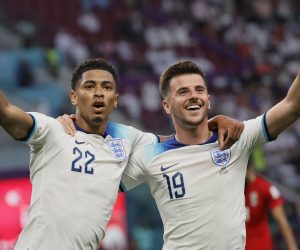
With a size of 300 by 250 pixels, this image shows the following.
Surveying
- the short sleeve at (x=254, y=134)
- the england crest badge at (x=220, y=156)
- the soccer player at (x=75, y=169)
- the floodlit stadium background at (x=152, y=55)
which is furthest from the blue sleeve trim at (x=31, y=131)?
the floodlit stadium background at (x=152, y=55)

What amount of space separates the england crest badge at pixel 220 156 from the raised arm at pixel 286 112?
0.30 metres

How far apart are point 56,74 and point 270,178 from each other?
4.55m

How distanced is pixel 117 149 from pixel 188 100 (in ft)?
1.80

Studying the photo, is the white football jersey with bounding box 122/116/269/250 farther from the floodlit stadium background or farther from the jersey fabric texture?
the floodlit stadium background

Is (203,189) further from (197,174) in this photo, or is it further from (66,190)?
(66,190)

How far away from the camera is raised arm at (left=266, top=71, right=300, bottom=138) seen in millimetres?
5027

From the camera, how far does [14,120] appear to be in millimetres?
4805

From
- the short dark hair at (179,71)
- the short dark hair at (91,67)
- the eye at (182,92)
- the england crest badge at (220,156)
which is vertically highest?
the short dark hair at (91,67)

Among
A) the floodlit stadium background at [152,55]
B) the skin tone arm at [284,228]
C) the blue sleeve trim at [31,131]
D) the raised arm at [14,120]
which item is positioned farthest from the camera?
the floodlit stadium background at [152,55]

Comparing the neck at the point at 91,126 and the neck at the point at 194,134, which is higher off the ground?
the neck at the point at 91,126

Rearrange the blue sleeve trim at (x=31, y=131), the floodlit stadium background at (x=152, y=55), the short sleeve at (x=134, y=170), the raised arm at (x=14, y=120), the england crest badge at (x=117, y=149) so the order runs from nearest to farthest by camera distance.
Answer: the raised arm at (x=14, y=120), the blue sleeve trim at (x=31, y=131), the england crest badge at (x=117, y=149), the short sleeve at (x=134, y=170), the floodlit stadium background at (x=152, y=55)

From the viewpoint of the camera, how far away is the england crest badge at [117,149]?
537 centimetres

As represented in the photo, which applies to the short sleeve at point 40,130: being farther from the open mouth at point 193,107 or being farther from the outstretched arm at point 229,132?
the outstretched arm at point 229,132

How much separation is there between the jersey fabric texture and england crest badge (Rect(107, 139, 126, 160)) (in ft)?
8.52
